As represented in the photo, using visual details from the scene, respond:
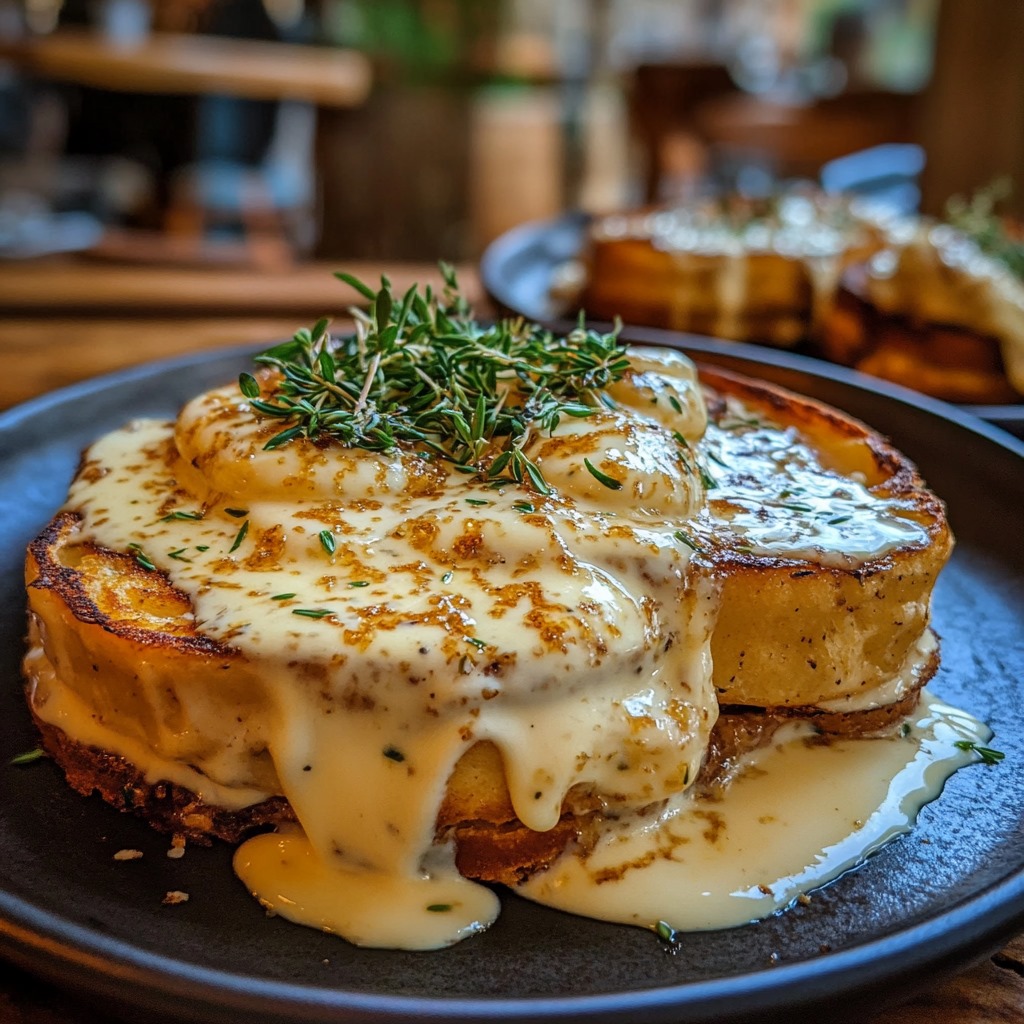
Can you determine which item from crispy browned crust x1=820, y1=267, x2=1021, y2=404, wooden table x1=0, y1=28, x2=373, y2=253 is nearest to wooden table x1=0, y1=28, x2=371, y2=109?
wooden table x1=0, y1=28, x2=373, y2=253

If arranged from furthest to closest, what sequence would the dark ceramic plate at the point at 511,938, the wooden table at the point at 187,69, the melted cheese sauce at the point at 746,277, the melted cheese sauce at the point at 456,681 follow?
the wooden table at the point at 187,69 → the melted cheese sauce at the point at 746,277 → the melted cheese sauce at the point at 456,681 → the dark ceramic plate at the point at 511,938

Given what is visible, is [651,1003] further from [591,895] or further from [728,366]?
[728,366]

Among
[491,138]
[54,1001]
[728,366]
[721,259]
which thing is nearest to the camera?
[54,1001]

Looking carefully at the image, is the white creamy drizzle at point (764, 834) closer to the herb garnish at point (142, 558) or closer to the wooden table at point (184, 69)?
the herb garnish at point (142, 558)

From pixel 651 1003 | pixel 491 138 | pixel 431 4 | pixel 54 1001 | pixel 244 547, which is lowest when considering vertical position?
pixel 54 1001

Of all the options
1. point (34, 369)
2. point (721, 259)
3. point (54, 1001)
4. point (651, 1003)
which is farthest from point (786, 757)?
point (34, 369)

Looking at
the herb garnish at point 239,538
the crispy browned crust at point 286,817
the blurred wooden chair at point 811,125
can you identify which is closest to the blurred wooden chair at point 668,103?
the blurred wooden chair at point 811,125

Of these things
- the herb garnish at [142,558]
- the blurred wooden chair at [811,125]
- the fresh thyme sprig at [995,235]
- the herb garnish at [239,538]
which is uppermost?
the blurred wooden chair at [811,125]

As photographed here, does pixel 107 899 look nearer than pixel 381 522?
Yes
